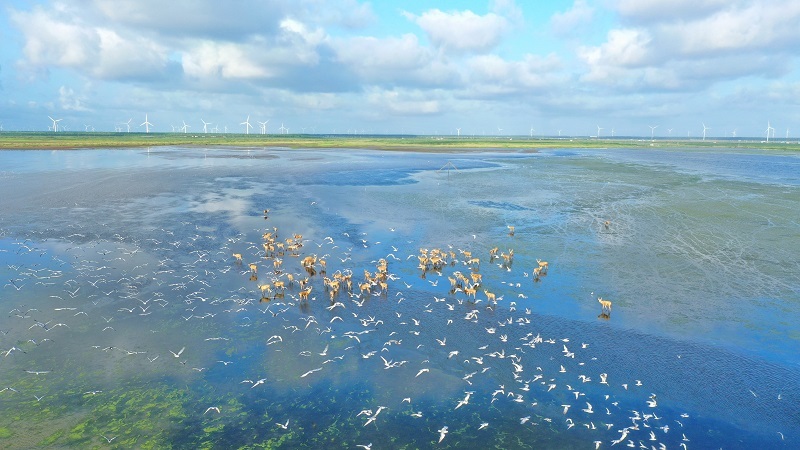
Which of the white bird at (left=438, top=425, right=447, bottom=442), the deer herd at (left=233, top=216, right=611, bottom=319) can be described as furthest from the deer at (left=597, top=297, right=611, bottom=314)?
the white bird at (left=438, top=425, right=447, bottom=442)

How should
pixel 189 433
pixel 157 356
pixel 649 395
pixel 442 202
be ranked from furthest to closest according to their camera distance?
pixel 442 202 < pixel 157 356 < pixel 649 395 < pixel 189 433

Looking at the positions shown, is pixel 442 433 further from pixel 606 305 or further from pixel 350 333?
pixel 606 305

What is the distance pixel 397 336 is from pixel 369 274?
6103 mm

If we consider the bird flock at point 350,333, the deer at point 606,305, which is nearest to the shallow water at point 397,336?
the bird flock at point 350,333

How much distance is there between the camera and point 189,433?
13.8 meters

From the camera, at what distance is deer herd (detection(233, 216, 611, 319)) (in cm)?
2375

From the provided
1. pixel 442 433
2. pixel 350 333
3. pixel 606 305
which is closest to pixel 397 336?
pixel 350 333

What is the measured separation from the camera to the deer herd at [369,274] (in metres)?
23.8

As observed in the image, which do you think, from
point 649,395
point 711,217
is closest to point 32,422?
point 649,395

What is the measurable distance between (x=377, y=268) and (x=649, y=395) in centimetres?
1501

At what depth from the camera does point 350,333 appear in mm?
19812

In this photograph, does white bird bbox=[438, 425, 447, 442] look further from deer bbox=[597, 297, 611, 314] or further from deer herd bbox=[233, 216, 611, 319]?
deer bbox=[597, 297, 611, 314]

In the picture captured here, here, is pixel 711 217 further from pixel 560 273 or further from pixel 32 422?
pixel 32 422

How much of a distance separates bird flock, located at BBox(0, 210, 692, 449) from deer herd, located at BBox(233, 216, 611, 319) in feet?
0.36
